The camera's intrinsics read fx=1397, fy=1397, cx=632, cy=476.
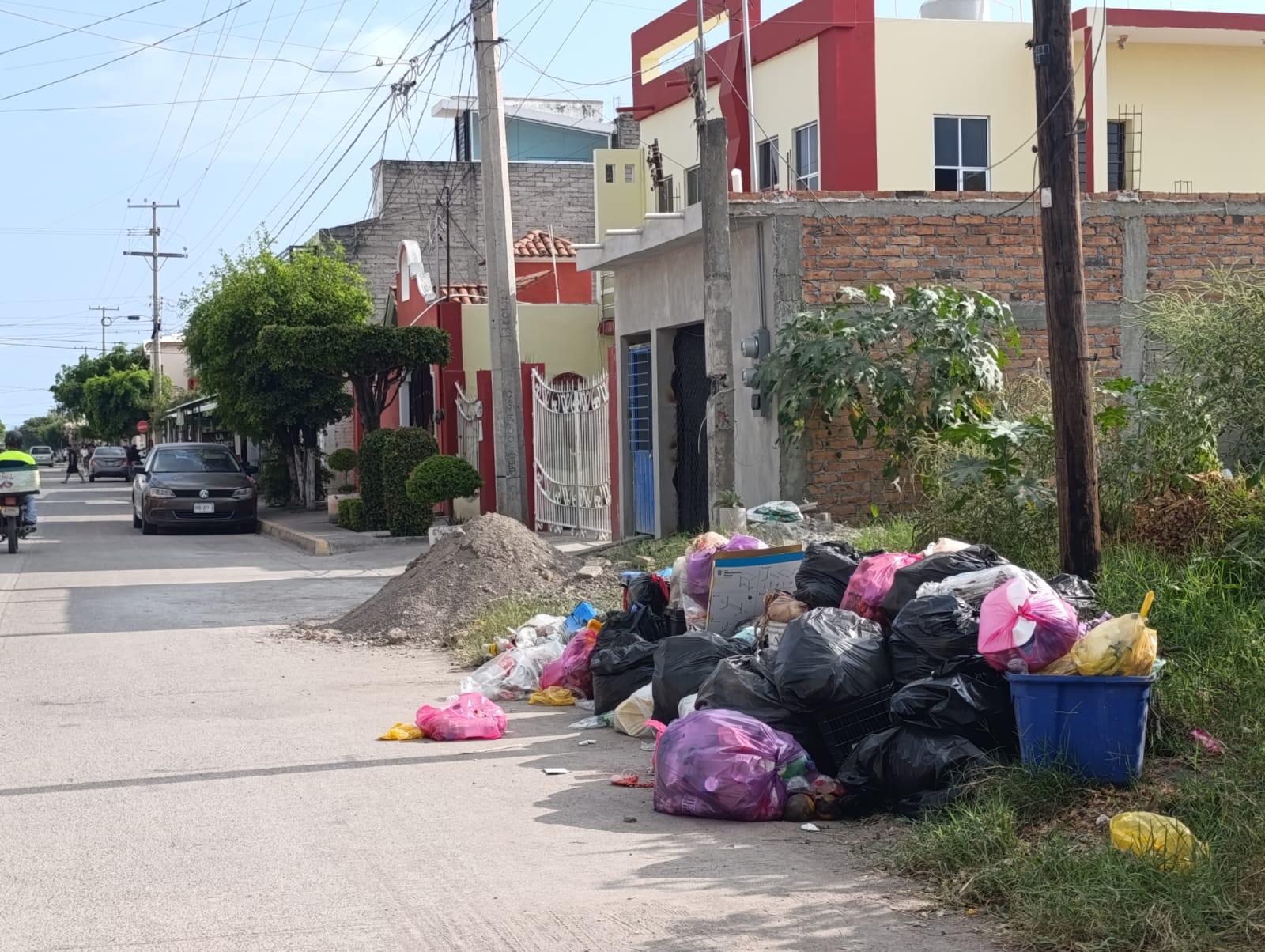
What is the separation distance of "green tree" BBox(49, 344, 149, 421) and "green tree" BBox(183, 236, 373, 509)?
52343 mm

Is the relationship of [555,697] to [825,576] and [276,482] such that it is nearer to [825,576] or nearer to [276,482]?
[825,576]

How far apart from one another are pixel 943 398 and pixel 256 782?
7.65m

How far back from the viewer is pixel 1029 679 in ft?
18.6

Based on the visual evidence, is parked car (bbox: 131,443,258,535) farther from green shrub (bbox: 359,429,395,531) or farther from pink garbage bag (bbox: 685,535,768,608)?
pink garbage bag (bbox: 685,535,768,608)

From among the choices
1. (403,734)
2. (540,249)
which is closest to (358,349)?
(540,249)

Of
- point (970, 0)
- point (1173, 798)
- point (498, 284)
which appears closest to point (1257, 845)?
point (1173, 798)

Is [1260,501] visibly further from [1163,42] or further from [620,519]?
[1163,42]

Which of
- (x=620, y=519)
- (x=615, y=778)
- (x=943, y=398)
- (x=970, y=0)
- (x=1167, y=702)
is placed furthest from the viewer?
(x=970, y=0)

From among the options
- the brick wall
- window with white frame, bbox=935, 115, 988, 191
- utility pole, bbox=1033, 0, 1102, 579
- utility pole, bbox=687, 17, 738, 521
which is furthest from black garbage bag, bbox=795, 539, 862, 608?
window with white frame, bbox=935, 115, 988, 191

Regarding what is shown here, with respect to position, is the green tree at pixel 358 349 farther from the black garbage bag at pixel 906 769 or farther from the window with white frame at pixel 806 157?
the black garbage bag at pixel 906 769

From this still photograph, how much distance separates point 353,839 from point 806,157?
66.9 ft

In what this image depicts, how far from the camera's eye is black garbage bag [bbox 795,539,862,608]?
26.3 ft

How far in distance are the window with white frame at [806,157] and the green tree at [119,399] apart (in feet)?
189

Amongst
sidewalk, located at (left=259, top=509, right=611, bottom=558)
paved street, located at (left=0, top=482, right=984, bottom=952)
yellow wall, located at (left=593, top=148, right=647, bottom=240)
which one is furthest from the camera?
yellow wall, located at (left=593, top=148, right=647, bottom=240)
